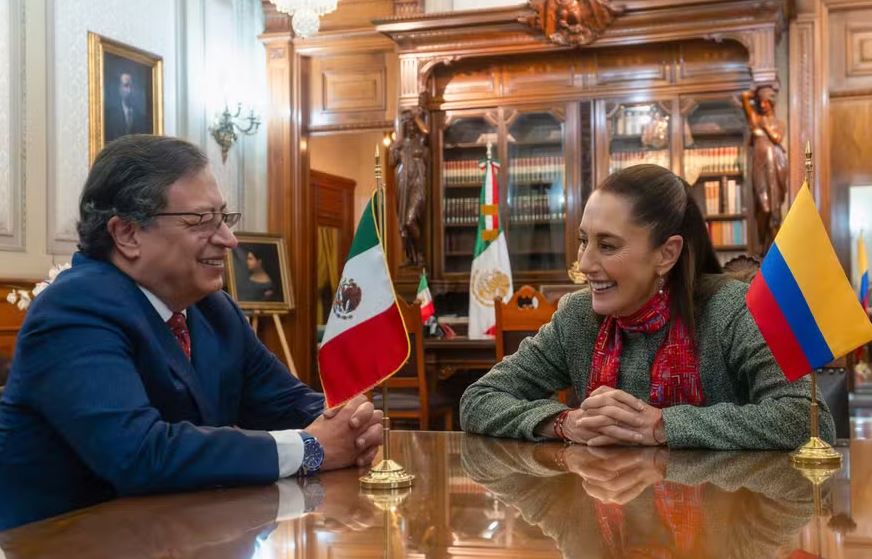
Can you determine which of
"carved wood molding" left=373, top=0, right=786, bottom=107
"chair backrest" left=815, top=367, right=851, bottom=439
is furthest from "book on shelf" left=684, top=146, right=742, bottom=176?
"chair backrest" left=815, top=367, right=851, bottom=439

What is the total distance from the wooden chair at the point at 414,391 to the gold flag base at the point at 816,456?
112 inches

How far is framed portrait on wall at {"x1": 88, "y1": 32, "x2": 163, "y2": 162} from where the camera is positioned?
226 inches

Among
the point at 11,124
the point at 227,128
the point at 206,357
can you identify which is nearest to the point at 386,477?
the point at 206,357

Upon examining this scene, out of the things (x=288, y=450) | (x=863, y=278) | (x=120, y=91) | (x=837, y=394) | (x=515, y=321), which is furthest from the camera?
(x=120, y=91)

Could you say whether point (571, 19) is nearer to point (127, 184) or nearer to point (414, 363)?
point (414, 363)

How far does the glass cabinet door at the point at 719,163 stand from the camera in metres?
6.49

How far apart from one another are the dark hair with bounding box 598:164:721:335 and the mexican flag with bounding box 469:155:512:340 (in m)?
3.97

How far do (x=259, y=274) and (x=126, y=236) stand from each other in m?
5.32

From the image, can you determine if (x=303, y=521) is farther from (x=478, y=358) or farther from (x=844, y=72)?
(x=844, y=72)

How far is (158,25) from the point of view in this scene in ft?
20.9

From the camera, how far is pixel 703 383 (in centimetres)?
193

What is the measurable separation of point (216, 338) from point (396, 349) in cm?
52

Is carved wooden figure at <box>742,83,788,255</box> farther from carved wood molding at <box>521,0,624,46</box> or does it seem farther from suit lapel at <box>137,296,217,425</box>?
suit lapel at <box>137,296,217,425</box>

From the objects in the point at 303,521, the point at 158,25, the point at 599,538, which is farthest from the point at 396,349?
the point at 158,25
